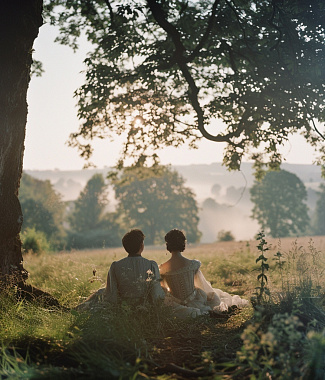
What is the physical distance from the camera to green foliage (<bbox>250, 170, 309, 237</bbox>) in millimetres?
46688

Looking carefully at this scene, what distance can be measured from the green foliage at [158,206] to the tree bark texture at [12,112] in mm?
40965

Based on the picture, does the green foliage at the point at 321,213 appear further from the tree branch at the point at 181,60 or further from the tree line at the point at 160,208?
the tree branch at the point at 181,60

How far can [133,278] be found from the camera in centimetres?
655

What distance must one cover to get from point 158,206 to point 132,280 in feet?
138

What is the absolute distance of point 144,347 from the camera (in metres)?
4.47

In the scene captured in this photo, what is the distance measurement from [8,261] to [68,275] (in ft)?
9.70

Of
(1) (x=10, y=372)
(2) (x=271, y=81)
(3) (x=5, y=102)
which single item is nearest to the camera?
(1) (x=10, y=372)

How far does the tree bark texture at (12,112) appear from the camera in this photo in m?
6.78

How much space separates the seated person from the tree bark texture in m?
1.64

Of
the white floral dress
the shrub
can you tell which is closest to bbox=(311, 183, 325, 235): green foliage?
the shrub

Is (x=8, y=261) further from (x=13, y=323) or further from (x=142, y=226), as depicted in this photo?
(x=142, y=226)

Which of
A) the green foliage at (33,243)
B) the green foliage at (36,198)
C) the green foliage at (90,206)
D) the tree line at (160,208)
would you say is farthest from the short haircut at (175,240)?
the green foliage at (90,206)

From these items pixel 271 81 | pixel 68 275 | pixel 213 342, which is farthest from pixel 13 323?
pixel 271 81

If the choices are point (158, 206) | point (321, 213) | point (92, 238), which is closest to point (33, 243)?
point (92, 238)
